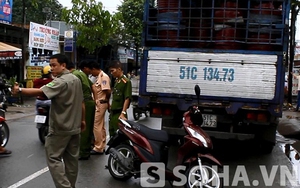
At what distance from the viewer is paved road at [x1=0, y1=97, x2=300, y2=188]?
5.90 m

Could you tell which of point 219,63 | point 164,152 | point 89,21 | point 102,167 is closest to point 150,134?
point 164,152

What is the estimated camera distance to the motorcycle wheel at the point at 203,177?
16.9ft

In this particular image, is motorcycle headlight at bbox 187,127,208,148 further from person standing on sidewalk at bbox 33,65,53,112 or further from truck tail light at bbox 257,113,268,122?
person standing on sidewalk at bbox 33,65,53,112

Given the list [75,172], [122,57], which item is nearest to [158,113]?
[75,172]

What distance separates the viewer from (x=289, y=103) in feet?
64.8

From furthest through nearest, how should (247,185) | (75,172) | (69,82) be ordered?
1. (247,185)
2. (75,172)
3. (69,82)

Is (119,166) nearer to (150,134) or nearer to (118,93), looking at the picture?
(150,134)

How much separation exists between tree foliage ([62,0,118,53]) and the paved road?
17.0m

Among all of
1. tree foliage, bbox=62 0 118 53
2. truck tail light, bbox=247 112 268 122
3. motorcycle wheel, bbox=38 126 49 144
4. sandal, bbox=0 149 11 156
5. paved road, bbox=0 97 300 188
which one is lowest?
paved road, bbox=0 97 300 188

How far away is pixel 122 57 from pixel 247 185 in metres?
33.4

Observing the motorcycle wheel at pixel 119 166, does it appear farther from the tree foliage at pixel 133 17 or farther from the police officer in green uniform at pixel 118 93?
the tree foliage at pixel 133 17

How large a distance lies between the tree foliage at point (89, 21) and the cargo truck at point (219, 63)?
1867 centimetres

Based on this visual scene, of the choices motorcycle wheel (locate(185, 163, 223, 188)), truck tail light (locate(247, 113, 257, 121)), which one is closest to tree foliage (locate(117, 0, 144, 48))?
truck tail light (locate(247, 113, 257, 121))

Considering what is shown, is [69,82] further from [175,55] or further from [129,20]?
[129,20]
